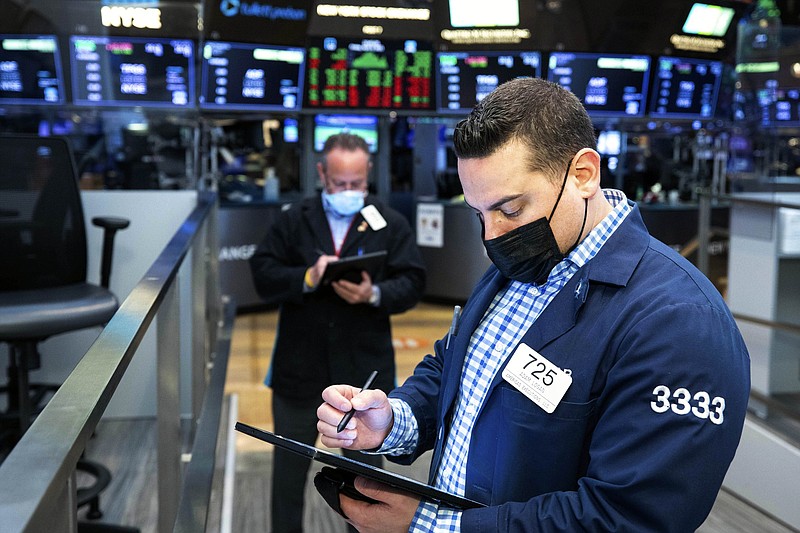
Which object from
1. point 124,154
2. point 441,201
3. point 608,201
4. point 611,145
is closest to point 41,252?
point 124,154

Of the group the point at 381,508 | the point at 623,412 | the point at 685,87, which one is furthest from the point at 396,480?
the point at 685,87

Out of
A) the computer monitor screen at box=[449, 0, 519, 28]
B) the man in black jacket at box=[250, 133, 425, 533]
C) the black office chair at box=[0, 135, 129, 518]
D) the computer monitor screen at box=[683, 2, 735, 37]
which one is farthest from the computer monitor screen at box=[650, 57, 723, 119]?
the black office chair at box=[0, 135, 129, 518]

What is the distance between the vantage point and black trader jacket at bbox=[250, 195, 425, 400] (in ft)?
10.2

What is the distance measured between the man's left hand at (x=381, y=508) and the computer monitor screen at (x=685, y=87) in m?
6.65

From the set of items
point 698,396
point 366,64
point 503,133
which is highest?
point 366,64

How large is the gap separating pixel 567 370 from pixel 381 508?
1.19 ft

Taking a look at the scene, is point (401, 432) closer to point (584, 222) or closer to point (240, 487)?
point (584, 222)

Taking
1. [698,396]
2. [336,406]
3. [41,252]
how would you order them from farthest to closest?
[41,252], [336,406], [698,396]

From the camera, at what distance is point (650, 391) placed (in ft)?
3.77

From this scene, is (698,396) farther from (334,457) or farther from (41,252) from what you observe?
(41,252)

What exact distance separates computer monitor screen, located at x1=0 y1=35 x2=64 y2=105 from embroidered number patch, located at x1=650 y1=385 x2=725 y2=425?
406cm

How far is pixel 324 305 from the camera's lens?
314 cm

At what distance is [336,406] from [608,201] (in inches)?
22.2

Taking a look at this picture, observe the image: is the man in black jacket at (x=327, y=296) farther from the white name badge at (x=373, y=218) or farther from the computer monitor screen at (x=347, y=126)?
the computer monitor screen at (x=347, y=126)
